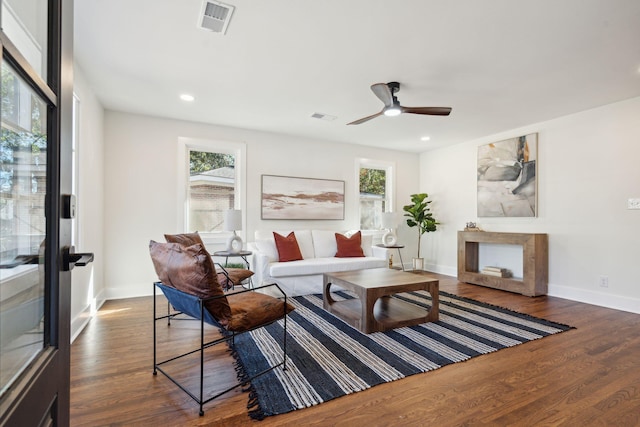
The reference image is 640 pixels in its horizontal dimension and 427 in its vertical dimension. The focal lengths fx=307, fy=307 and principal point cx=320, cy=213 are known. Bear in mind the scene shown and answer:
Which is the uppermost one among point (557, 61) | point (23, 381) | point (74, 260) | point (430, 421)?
point (557, 61)

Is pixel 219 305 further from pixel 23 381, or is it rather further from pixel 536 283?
pixel 536 283

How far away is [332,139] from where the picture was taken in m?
5.59

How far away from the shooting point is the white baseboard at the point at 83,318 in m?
2.78

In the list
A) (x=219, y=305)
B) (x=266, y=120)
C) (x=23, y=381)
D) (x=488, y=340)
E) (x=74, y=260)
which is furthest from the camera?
(x=266, y=120)

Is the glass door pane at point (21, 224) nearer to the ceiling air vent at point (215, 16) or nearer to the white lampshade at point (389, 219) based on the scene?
the ceiling air vent at point (215, 16)

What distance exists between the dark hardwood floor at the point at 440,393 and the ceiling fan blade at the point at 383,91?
8.10ft

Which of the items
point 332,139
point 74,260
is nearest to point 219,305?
point 74,260

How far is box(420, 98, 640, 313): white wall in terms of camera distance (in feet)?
12.0

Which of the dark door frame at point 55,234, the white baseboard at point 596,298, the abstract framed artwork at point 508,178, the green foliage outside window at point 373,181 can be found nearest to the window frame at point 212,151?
the green foliage outside window at point 373,181

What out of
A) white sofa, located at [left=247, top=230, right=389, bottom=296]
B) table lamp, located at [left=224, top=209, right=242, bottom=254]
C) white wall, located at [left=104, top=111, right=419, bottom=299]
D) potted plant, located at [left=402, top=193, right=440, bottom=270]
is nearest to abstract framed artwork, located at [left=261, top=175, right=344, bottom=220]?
white wall, located at [left=104, top=111, right=419, bottom=299]

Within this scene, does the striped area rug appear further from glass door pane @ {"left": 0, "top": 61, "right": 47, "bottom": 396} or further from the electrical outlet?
the electrical outlet

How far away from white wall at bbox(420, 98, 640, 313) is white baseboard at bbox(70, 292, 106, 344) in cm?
571

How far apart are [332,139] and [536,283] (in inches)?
151

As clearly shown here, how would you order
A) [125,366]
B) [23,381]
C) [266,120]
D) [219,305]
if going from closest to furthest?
[23,381] → [219,305] → [125,366] → [266,120]
